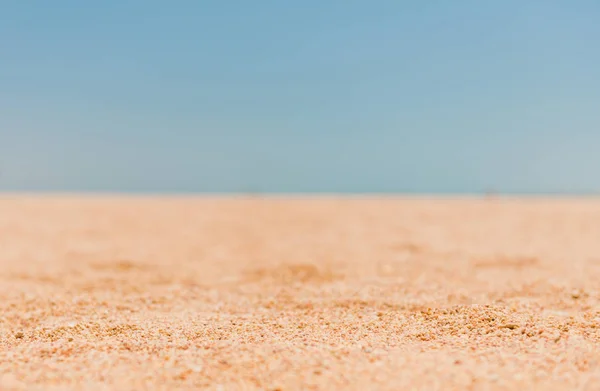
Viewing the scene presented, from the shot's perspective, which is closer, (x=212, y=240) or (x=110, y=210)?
(x=212, y=240)

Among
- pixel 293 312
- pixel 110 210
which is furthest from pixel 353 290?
pixel 110 210

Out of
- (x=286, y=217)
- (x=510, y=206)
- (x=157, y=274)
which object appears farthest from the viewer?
(x=510, y=206)

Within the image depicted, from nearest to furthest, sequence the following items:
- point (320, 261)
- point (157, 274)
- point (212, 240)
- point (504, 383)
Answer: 1. point (504, 383)
2. point (157, 274)
3. point (320, 261)
4. point (212, 240)

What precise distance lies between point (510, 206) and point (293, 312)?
10353 millimetres

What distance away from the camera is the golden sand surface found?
7.78 feet

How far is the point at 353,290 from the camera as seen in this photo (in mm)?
4820

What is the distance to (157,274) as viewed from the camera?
613 cm

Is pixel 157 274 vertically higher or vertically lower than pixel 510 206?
lower

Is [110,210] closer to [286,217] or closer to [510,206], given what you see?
[286,217]

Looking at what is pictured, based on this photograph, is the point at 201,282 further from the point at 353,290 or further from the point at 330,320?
the point at 330,320

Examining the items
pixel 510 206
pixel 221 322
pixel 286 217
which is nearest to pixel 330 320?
pixel 221 322

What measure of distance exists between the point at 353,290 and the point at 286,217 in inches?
258

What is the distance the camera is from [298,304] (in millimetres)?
4230

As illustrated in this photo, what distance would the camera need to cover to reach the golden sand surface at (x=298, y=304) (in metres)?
2.37
